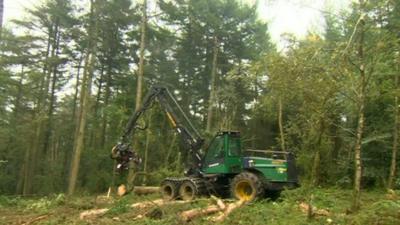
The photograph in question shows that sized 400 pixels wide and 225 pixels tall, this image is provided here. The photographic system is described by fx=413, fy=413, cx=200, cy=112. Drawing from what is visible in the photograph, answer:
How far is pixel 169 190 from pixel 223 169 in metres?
2.03

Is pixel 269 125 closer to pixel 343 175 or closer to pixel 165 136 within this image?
pixel 165 136

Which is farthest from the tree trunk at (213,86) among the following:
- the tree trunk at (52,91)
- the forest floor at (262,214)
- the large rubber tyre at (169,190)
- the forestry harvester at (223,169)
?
the forest floor at (262,214)

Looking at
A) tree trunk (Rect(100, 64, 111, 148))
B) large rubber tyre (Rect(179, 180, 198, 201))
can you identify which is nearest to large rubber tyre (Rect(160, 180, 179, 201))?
large rubber tyre (Rect(179, 180, 198, 201))

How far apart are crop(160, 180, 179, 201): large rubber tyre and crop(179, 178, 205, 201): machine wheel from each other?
163mm

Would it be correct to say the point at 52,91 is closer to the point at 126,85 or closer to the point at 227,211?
the point at 126,85

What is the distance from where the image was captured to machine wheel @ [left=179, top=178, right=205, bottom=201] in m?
12.5

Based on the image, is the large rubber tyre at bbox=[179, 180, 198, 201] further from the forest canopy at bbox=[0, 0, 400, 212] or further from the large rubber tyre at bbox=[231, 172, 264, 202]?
the forest canopy at bbox=[0, 0, 400, 212]

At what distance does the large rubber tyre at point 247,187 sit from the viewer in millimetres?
11664

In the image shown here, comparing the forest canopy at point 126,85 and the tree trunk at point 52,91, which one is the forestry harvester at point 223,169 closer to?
the forest canopy at point 126,85

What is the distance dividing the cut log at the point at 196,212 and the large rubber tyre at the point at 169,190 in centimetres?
265

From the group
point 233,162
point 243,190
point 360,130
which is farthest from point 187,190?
point 360,130

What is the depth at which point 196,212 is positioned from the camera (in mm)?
9617

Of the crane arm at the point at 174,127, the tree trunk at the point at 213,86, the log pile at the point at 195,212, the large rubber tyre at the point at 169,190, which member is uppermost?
the tree trunk at the point at 213,86

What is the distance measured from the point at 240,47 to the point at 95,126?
11045 mm
